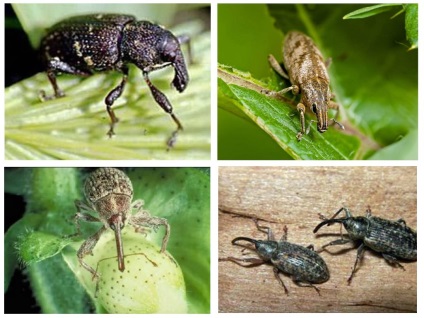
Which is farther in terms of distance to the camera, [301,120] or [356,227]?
[356,227]

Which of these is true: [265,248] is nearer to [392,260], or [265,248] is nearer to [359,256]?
[359,256]

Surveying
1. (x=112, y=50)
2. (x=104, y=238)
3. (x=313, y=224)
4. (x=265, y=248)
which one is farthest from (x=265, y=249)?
(x=112, y=50)

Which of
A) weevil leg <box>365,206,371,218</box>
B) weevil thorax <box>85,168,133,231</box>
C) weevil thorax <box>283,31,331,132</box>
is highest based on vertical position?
weevil thorax <box>283,31,331,132</box>

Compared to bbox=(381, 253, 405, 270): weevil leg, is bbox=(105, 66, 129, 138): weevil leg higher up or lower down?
higher up

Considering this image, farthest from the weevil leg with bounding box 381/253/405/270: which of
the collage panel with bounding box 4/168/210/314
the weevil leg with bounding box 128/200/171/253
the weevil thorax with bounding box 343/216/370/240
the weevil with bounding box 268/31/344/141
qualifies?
the weevil leg with bounding box 128/200/171/253

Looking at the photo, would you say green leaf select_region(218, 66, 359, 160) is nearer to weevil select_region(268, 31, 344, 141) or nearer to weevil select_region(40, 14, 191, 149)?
weevil select_region(268, 31, 344, 141)

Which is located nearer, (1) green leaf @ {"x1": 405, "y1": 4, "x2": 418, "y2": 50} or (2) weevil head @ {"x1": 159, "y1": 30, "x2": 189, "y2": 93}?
(1) green leaf @ {"x1": 405, "y1": 4, "x2": 418, "y2": 50}

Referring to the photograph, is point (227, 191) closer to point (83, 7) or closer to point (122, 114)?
point (122, 114)

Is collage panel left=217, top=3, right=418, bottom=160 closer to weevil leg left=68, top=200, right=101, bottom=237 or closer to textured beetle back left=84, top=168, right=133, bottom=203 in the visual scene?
textured beetle back left=84, top=168, right=133, bottom=203
